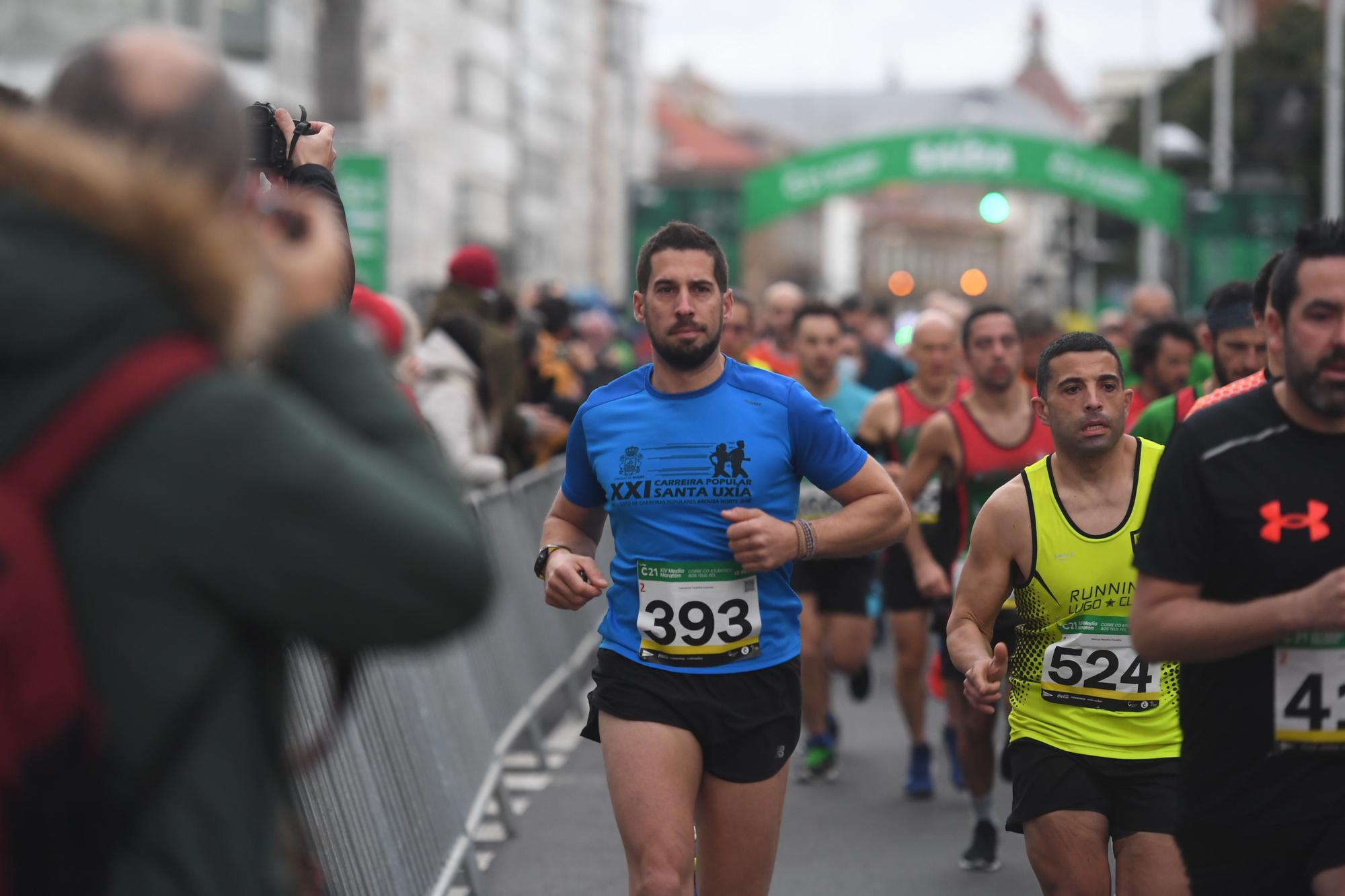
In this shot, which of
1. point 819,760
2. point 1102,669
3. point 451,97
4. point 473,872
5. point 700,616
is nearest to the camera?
point 700,616

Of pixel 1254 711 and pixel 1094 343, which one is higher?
pixel 1094 343

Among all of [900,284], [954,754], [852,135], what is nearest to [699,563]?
[954,754]

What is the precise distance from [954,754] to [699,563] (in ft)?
14.7

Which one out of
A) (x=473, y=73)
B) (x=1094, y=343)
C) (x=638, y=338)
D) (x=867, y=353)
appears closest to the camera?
(x=1094, y=343)

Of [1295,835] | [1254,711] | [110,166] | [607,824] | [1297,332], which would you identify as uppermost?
[110,166]

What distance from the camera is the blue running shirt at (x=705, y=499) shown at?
522cm

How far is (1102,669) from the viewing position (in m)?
5.46

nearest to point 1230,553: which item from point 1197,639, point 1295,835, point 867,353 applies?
point 1197,639

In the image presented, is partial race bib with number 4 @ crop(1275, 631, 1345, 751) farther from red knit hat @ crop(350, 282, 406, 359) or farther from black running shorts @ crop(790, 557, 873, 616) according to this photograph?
black running shorts @ crop(790, 557, 873, 616)

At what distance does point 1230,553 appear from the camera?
3619mm

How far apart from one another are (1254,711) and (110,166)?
2342mm

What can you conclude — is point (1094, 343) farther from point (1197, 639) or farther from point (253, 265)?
point (253, 265)

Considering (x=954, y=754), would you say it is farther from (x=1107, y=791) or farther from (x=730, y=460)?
(x=730, y=460)

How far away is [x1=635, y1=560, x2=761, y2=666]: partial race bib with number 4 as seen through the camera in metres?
5.20
